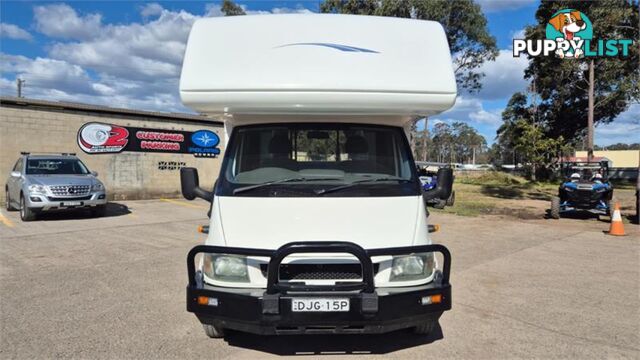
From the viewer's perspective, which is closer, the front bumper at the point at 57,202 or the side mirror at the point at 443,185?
the side mirror at the point at 443,185

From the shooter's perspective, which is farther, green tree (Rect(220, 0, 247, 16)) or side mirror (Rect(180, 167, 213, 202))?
green tree (Rect(220, 0, 247, 16))

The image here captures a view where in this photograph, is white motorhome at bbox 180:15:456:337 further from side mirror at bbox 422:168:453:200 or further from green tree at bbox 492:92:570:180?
green tree at bbox 492:92:570:180

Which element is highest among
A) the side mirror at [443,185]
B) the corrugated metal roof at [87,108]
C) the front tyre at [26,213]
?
the corrugated metal roof at [87,108]

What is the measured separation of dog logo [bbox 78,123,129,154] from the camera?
15766 millimetres

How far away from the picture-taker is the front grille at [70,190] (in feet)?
36.4

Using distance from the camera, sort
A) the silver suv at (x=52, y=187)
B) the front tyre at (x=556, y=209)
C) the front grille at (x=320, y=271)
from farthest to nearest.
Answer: the front tyre at (x=556, y=209), the silver suv at (x=52, y=187), the front grille at (x=320, y=271)

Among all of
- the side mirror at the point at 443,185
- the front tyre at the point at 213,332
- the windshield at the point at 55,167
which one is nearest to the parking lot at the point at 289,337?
the front tyre at the point at 213,332

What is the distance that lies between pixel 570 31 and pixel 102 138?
1900cm

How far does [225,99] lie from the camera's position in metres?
3.77

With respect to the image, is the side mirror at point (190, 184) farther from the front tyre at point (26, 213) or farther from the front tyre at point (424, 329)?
the front tyre at point (26, 213)

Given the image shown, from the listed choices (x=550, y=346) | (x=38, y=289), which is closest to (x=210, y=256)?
(x=550, y=346)

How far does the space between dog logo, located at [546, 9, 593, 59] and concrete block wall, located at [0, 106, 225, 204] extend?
14.9 metres

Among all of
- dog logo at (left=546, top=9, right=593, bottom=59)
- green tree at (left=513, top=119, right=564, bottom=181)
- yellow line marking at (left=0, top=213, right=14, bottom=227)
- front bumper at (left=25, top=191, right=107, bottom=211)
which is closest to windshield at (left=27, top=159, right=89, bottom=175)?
front bumper at (left=25, top=191, right=107, bottom=211)

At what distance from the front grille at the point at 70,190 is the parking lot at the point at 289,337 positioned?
1.35 m
